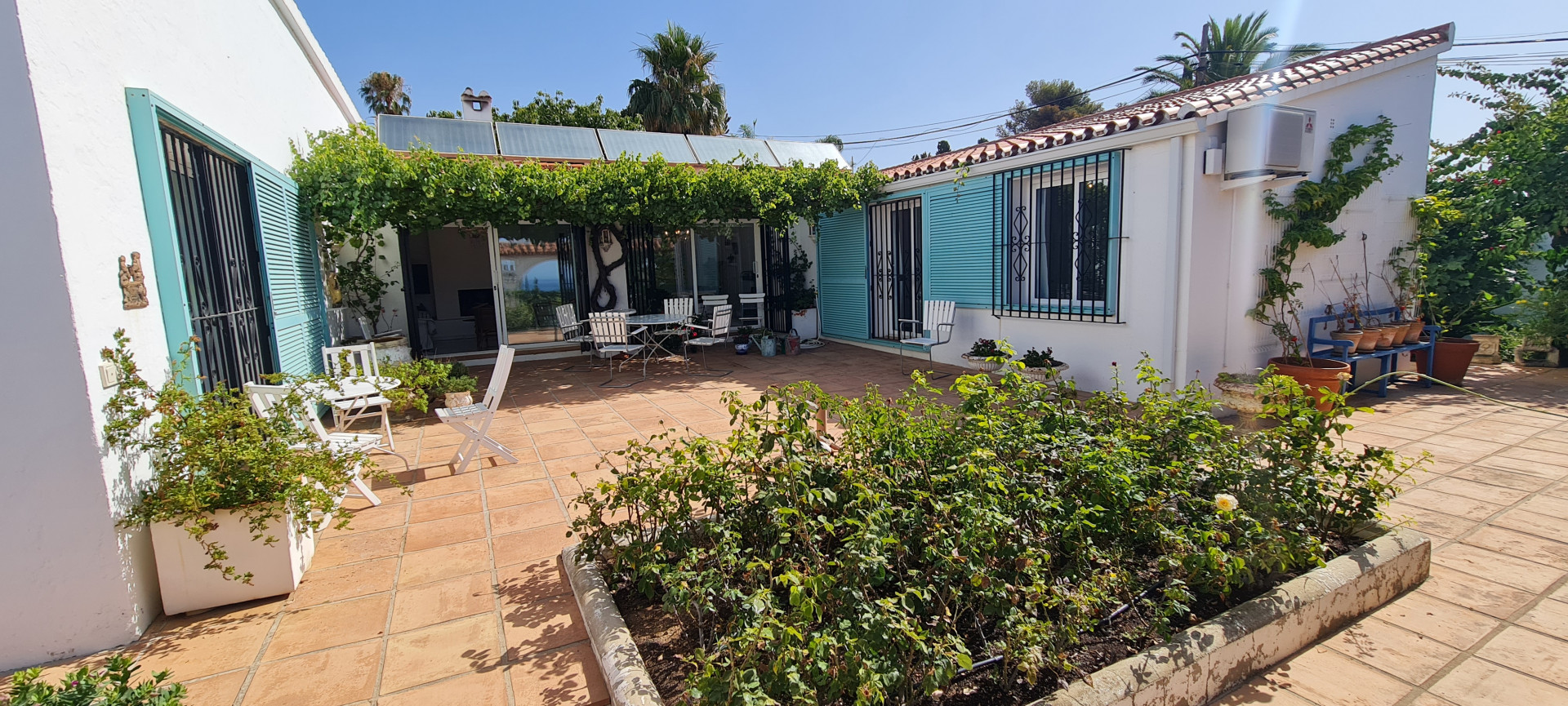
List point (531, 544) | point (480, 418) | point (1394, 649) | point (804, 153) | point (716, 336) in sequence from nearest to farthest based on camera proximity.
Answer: point (1394, 649), point (531, 544), point (480, 418), point (716, 336), point (804, 153)

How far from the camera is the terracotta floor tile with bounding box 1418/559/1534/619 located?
9.05 feet

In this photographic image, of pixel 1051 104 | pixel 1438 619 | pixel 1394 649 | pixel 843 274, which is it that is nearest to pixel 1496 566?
pixel 1438 619

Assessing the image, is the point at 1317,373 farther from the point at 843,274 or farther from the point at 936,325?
the point at 843,274

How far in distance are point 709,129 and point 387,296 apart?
11.2 metres

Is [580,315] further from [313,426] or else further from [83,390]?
[83,390]

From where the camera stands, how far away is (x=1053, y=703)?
1909mm

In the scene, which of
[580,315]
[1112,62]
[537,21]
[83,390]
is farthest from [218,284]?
[1112,62]

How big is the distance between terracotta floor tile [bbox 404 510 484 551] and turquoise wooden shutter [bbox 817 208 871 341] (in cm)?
692

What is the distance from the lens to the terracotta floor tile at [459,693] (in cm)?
226

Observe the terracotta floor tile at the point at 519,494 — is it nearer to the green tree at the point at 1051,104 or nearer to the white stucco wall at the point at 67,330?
the white stucco wall at the point at 67,330

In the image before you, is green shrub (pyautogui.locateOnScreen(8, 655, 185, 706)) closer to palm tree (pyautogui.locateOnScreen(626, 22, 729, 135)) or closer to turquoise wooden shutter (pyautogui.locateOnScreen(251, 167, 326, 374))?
turquoise wooden shutter (pyautogui.locateOnScreen(251, 167, 326, 374))

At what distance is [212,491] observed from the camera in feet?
9.22

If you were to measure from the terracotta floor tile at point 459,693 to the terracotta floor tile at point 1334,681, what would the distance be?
267cm

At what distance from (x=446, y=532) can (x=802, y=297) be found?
766 centimetres
